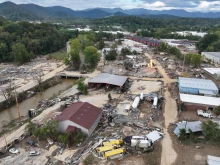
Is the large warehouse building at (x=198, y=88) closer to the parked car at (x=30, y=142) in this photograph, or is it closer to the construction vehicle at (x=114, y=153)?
the construction vehicle at (x=114, y=153)

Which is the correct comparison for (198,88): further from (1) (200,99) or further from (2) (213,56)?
(2) (213,56)

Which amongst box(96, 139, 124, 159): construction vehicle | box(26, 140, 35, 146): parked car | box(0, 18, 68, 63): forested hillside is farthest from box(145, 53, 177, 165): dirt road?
box(0, 18, 68, 63): forested hillside

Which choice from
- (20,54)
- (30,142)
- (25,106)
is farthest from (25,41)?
(30,142)

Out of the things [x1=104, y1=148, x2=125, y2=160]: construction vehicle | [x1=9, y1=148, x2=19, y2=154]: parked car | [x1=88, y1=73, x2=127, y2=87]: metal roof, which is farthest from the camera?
[x1=88, y1=73, x2=127, y2=87]: metal roof

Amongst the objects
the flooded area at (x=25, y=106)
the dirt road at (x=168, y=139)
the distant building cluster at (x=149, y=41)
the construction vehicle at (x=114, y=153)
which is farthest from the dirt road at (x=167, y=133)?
the distant building cluster at (x=149, y=41)

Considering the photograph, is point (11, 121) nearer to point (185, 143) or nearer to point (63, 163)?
point (63, 163)

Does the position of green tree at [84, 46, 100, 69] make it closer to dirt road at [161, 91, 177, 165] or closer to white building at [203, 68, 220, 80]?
dirt road at [161, 91, 177, 165]
